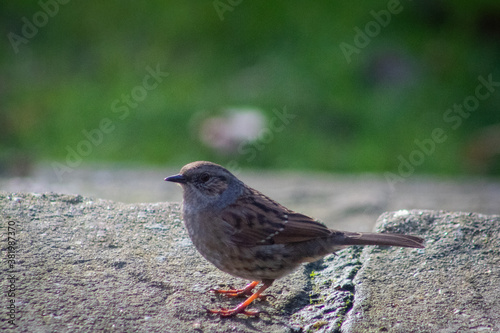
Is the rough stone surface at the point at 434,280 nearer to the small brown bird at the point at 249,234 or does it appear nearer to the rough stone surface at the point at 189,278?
the rough stone surface at the point at 189,278

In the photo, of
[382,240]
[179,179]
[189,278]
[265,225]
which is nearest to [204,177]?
[179,179]

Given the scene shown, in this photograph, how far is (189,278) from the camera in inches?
159

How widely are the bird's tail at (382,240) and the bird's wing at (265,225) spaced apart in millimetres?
148

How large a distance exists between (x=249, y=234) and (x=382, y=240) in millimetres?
840

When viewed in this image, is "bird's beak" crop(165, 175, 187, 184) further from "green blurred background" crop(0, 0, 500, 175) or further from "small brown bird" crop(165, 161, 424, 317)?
"green blurred background" crop(0, 0, 500, 175)

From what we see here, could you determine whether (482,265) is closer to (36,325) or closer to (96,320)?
(96,320)

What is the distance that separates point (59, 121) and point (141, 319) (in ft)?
17.0

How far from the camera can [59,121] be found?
812cm

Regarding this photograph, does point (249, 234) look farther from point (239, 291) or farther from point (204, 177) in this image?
point (204, 177)

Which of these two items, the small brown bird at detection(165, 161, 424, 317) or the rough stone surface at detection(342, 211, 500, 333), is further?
the small brown bird at detection(165, 161, 424, 317)

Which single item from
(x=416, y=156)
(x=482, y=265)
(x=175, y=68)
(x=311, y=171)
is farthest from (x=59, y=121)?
(x=482, y=265)

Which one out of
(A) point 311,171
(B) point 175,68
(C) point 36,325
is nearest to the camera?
Answer: (C) point 36,325

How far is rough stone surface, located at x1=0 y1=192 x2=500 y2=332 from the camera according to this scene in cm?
353

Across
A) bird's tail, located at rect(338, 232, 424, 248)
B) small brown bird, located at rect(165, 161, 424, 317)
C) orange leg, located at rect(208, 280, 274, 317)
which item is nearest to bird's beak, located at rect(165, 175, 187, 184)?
small brown bird, located at rect(165, 161, 424, 317)
